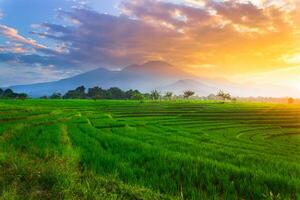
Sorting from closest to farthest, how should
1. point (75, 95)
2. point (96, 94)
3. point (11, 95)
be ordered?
point (11, 95)
point (96, 94)
point (75, 95)

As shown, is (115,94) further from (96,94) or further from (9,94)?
(9,94)

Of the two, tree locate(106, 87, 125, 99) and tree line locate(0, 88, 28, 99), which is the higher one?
tree locate(106, 87, 125, 99)

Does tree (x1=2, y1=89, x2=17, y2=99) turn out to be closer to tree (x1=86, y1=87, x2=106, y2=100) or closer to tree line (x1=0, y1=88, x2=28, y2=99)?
tree line (x1=0, y1=88, x2=28, y2=99)

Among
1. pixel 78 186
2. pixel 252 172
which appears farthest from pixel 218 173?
pixel 78 186

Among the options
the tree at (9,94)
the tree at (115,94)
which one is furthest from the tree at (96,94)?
the tree at (9,94)

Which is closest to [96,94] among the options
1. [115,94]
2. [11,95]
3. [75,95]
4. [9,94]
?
[115,94]

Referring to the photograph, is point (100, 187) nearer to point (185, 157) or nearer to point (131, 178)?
point (131, 178)

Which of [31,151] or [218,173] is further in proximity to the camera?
[31,151]

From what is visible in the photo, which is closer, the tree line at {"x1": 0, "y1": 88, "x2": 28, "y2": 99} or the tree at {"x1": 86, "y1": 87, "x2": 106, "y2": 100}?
the tree line at {"x1": 0, "y1": 88, "x2": 28, "y2": 99}

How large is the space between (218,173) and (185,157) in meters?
2.24

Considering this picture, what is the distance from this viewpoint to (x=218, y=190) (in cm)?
768

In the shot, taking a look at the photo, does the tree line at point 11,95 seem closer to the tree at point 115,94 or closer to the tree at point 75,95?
the tree at point 75,95

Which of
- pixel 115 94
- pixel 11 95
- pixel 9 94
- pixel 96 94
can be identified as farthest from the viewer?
pixel 115 94

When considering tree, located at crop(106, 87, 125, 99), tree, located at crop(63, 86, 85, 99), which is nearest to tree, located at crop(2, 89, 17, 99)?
tree, located at crop(63, 86, 85, 99)
